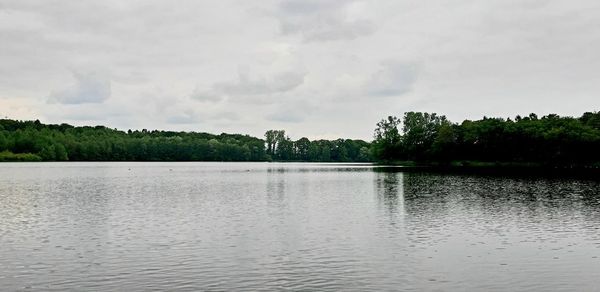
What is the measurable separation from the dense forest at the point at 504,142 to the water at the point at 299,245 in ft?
307

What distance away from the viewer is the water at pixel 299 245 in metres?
20.5

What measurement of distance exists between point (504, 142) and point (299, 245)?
135391 millimetres

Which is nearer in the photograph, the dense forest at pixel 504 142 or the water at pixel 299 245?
the water at pixel 299 245

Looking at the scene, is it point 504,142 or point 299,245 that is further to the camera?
point 504,142

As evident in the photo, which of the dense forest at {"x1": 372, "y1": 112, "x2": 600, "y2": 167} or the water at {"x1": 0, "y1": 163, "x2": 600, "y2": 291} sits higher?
the dense forest at {"x1": 372, "y1": 112, "x2": 600, "y2": 167}

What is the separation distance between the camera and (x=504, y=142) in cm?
15138

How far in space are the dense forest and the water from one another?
93579mm

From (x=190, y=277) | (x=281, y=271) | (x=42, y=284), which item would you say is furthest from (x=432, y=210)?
(x=42, y=284)

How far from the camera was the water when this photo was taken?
67.4 feet

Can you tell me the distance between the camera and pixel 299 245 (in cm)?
2795

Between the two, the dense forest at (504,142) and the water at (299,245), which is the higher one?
the dense forest at (504,142)

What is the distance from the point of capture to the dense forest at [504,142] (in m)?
135

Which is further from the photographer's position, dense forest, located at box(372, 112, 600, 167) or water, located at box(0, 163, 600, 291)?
dense forest, located at box(372, 112, 600, 167)

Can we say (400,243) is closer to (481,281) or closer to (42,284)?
(481,281)
